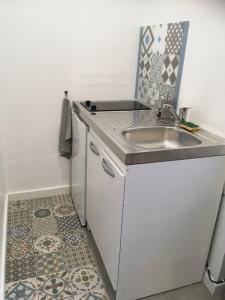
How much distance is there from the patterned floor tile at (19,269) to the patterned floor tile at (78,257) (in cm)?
22

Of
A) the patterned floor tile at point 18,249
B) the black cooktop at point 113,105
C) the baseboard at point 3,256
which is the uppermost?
the black cooktop at point 113,105

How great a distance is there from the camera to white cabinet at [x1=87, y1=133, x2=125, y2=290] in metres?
1.22

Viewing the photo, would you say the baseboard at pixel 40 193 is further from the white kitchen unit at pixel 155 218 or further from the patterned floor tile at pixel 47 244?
the white kitchen unit at pixel 155 218

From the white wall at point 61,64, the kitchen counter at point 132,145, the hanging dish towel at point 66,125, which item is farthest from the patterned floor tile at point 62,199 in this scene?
the kitchen counter at point 132,145

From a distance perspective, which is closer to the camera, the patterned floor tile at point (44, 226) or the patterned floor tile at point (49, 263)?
the patterned floor tile at point (49, 263)

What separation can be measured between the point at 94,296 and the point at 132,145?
92 cm

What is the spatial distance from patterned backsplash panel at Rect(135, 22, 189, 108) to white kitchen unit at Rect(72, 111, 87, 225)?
0.60 metres

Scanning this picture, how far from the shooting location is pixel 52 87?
2045 millimetres

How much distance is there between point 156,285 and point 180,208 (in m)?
0.51

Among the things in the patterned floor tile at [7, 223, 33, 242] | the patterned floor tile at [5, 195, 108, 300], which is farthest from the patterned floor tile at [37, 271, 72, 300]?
the patterned floor tile at [7, 223, 33, 242]

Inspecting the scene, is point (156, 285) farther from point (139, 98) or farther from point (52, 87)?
point (52, 87)

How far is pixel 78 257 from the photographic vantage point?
1.70 m

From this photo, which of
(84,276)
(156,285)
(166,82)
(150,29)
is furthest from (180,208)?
(150,29)

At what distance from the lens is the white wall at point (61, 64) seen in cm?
160
